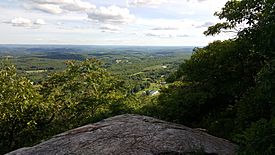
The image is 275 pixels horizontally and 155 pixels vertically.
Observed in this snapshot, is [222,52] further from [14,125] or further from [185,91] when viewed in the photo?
[14,125]

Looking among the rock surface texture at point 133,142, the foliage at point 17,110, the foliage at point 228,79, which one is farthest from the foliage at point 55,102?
the rock surface texture at point 133,142

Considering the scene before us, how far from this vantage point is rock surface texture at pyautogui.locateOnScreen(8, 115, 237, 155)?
39.0ft

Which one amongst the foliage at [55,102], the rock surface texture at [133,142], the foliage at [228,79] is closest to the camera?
the rock surface texture at [133,142]

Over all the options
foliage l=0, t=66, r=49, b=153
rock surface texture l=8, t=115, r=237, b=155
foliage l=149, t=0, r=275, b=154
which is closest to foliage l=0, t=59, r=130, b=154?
foliage l=0, t=66, r=49, b=153

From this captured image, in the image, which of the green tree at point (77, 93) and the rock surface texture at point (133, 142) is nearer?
the rock surface texture at point (133, 142)

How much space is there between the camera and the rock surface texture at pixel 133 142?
11898mm

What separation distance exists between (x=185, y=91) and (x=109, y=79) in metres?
14.5

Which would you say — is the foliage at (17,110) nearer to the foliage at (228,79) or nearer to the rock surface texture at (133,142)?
the foliage at (228,79)

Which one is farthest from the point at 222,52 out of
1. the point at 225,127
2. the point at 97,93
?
the point at 97,93

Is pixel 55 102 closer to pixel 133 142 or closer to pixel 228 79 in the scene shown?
pixel 228 79

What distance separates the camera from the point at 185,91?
22500 mm

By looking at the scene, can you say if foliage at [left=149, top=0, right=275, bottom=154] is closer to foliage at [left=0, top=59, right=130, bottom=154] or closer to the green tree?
foliage at [left=0, top=59, right=130, bottom=154]

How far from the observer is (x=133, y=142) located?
492 inches

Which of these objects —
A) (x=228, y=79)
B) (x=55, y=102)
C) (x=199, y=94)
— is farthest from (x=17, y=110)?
(x=228, y=79)
